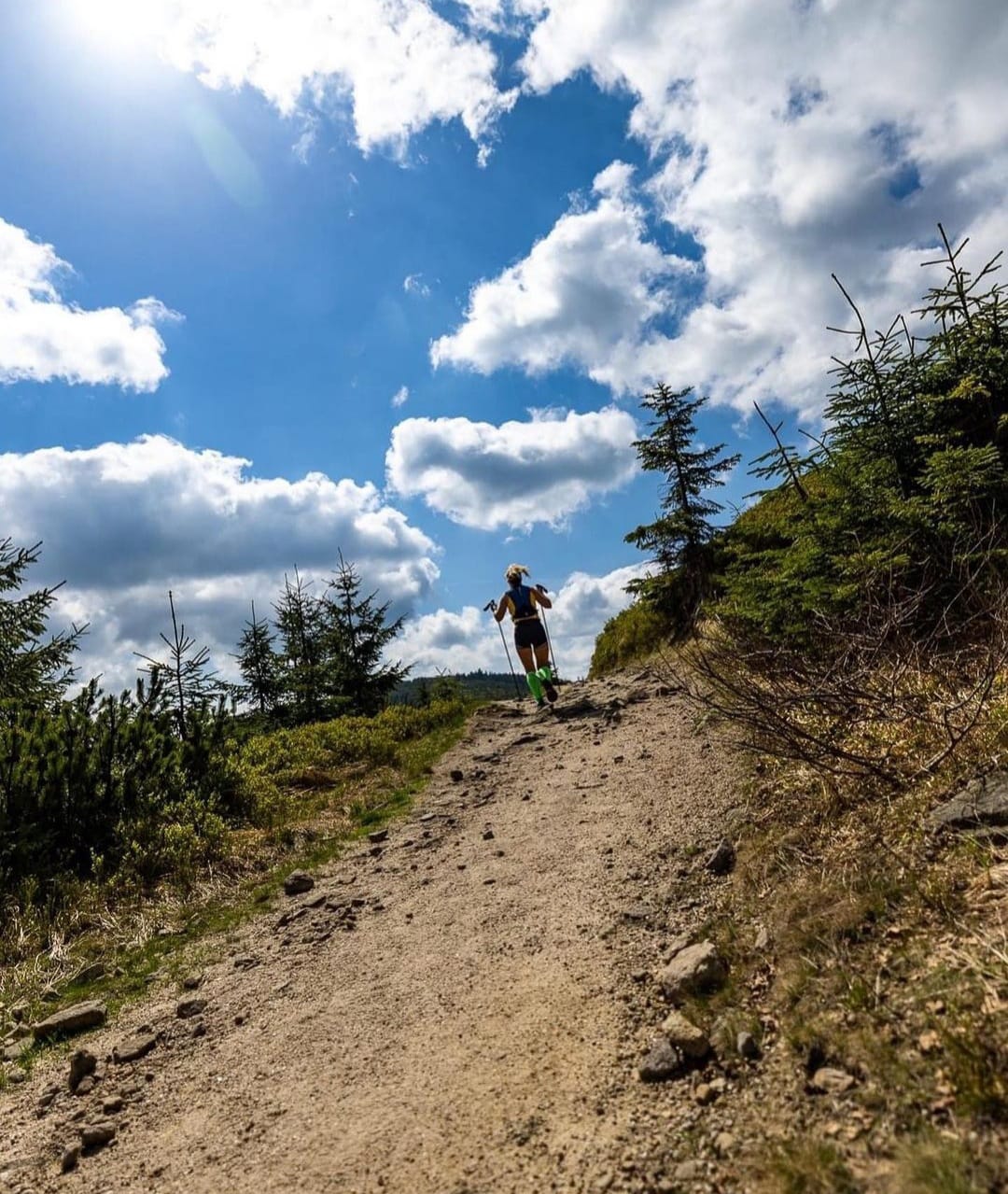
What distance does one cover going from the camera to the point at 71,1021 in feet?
16.0

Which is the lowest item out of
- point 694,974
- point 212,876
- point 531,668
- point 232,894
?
point 694,974

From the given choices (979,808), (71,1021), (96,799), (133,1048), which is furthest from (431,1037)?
(96,799)

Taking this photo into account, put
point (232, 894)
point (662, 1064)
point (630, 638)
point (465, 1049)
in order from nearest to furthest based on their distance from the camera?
point (662, 1064)
point (465, 1049)
point (232, 894)
point (630, 638)

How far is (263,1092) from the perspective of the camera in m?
3.65

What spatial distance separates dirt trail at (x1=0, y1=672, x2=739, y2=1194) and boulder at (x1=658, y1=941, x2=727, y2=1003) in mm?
136

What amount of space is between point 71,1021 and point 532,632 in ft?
33.9

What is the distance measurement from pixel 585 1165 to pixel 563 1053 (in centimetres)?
67

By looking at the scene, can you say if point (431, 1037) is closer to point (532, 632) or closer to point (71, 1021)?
point (71, 1021)

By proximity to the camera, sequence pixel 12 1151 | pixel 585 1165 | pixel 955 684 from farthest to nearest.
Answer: pixel 955 684 → pixel 12 1151 → pixel 585 1165

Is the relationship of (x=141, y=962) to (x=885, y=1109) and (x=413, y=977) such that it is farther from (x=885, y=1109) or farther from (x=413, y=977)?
(x=885, y=1109)

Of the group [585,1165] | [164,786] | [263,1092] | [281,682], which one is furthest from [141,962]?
[281,682]

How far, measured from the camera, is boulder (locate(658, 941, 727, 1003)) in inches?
134

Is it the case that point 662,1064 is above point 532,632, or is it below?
below

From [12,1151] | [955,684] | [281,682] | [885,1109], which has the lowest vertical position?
[12,1151]
